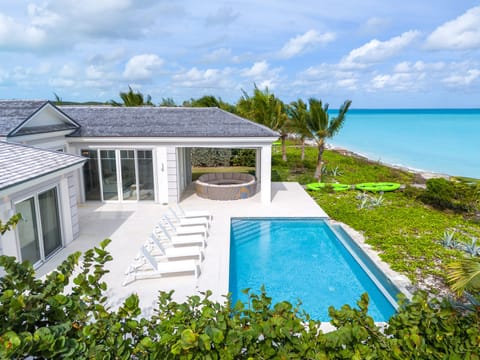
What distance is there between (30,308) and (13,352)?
26.2 inches

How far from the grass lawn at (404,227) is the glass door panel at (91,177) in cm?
1083

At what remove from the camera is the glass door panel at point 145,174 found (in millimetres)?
15898

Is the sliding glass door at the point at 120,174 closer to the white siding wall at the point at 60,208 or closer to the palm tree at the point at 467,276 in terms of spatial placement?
the white siding wall at the point at 60,208

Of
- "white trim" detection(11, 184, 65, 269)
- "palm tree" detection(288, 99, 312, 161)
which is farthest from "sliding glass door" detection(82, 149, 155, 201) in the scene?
"palm tree" detection(288, 99, 312, 161)

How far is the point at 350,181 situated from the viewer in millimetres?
22609

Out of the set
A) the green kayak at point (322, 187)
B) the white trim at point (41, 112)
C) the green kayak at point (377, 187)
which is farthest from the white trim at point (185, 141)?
the green kayak at point (377, 187)

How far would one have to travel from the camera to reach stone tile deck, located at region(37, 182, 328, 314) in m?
8.72

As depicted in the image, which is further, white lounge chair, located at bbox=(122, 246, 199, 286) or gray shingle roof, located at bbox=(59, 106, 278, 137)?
gray shingle roof, located at bbox=(59, 106, 278, 137)

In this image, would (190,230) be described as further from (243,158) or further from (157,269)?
(243,158)

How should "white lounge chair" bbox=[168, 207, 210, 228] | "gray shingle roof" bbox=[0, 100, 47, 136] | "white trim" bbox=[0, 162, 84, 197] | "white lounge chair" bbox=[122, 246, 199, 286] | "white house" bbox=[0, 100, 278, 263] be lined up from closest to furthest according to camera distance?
"white trim" bbox=[0, 162, 84, 197] → "white lounge chair" bbox=[122, 246, 199, 286] → "gray shingle roof" bbox=[0, 100, 47, 136] → "white house" bbox=[0, 100, 278, 263] → "white lounge chair" bbox=[168, 207, 210, 228]

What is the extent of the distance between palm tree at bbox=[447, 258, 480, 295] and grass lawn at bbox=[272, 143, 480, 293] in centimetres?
387

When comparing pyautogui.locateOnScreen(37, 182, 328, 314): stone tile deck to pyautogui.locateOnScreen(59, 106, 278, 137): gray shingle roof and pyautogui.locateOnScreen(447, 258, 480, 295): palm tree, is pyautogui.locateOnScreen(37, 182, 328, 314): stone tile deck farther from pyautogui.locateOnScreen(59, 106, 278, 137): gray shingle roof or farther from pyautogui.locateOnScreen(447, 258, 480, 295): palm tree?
pyautogui.locateOnScreen(447, 258, 480, 295): palm tree

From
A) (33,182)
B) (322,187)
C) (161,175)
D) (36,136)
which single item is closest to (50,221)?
(33,182)

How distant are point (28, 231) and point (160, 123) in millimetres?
8435
